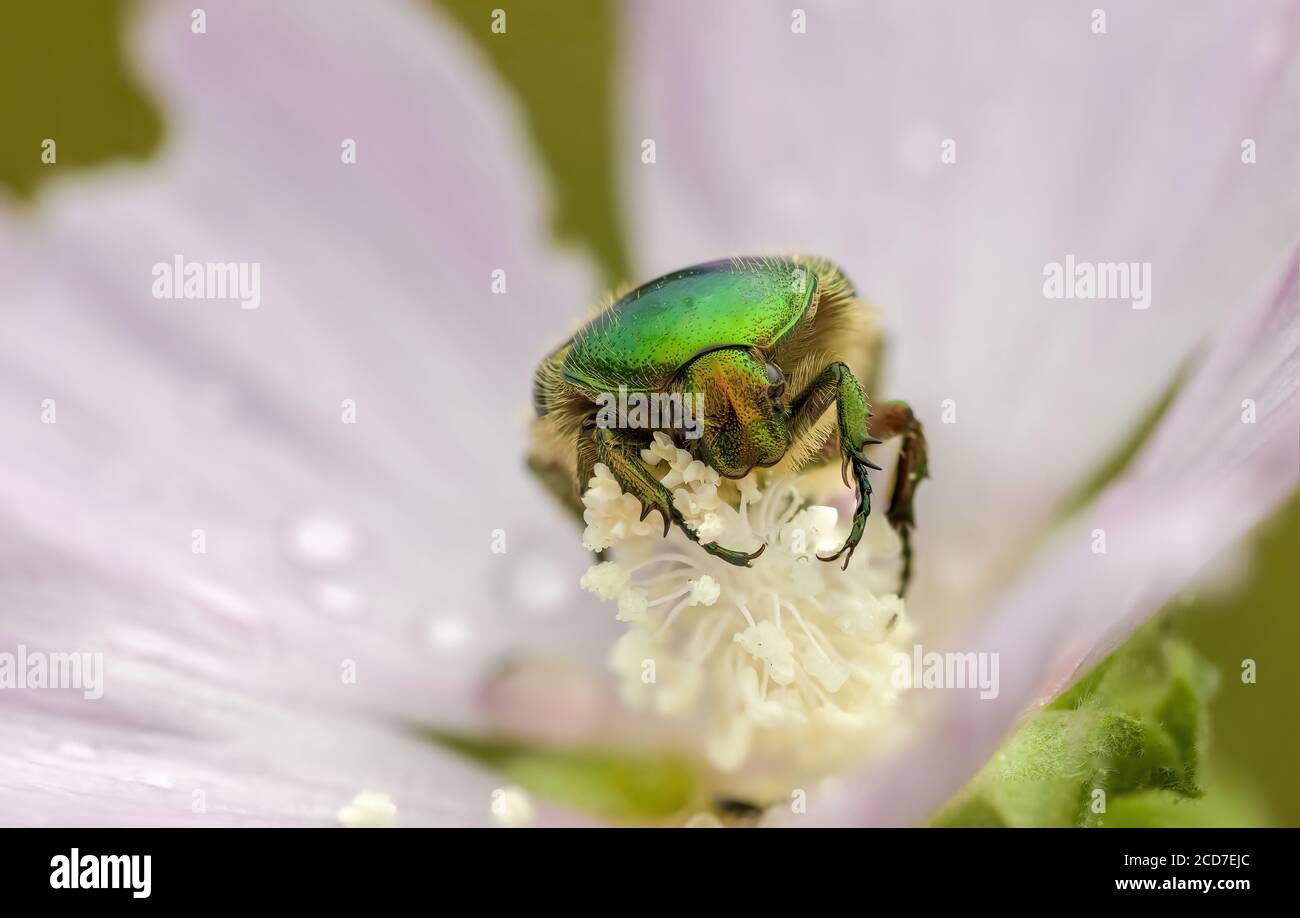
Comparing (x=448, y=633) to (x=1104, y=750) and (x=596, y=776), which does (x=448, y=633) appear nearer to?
(x=596, y=776)

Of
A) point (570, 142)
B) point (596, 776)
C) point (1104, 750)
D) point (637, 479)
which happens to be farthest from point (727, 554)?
point (570, 142)

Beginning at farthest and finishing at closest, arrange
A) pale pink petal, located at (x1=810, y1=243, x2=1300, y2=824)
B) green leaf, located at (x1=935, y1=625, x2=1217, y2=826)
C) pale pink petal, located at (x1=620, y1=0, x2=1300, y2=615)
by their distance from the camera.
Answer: pale pink petal, located at (x1=620, y1=0, x2=1300, y2=615)
green leaf, located at (x1=935, y1=625, x2=1217, y2=826)
pale pink petal, located at (x1=810, y1=243, x2=1300, y2=824)

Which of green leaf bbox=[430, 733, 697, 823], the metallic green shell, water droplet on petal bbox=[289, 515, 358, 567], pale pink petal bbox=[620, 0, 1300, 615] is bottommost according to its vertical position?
green leaf bbox=[430, 733, 697, 823]

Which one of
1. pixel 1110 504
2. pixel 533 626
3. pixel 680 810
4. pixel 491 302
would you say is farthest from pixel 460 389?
pixel 1110 504

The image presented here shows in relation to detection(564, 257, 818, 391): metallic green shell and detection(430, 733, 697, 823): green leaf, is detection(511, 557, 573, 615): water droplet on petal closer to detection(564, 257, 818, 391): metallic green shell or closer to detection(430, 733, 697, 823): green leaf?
detection(430, 733, 697, 823): green leaf

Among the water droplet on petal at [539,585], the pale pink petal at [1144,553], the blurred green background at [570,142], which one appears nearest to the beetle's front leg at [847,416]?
the pale pink petal at [1144,553]

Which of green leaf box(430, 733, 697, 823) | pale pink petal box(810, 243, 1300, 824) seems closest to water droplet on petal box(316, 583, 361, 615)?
green leaf box(430, 733, 697, 823)

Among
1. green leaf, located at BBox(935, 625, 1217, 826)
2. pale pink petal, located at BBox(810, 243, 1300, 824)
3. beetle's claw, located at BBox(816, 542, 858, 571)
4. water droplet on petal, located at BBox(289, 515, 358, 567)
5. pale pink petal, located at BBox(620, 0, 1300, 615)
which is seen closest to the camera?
pale pink petal, located at BBox(810, 243, 1300, 824)
